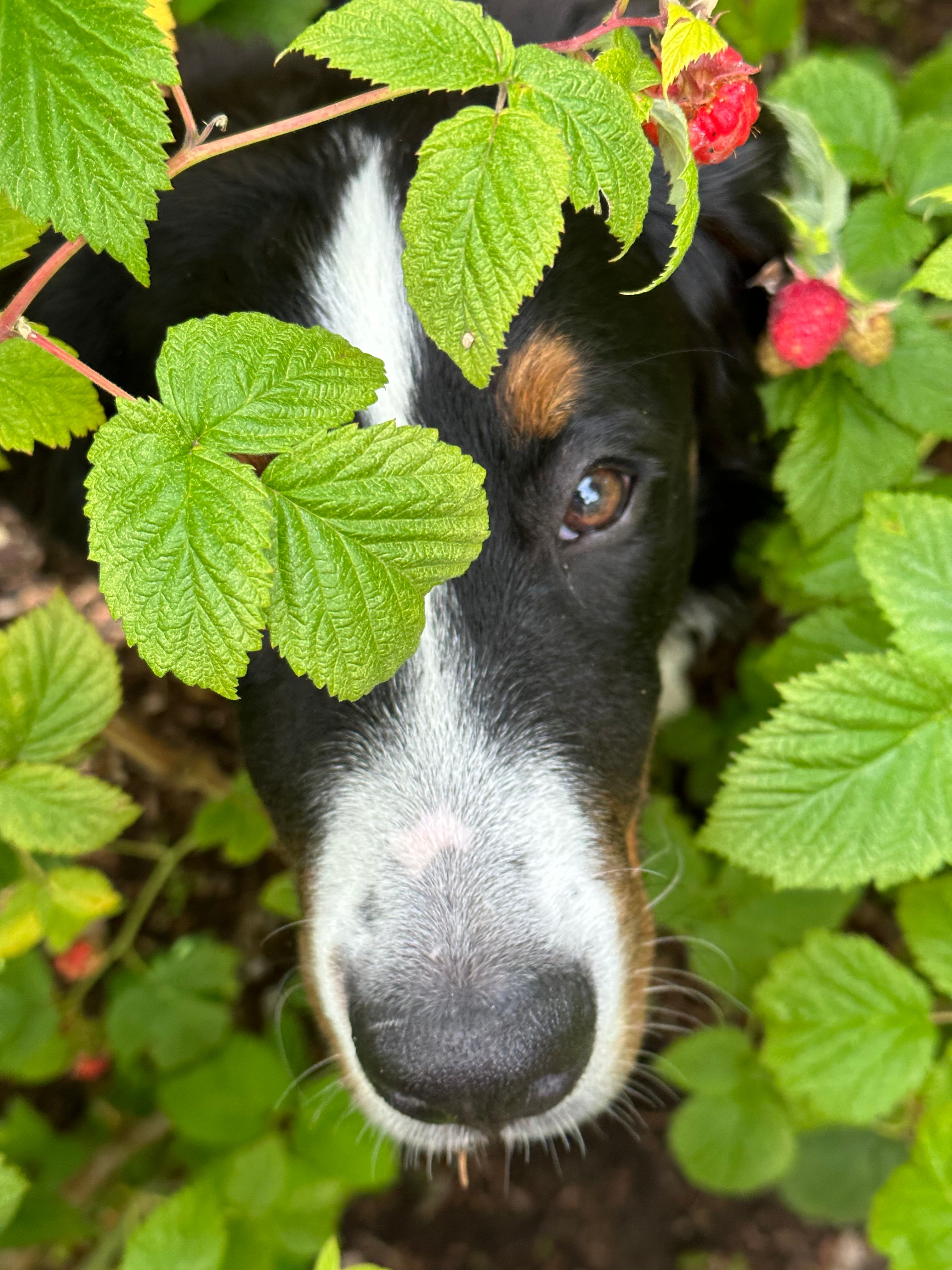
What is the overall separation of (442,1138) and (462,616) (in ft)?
3.27

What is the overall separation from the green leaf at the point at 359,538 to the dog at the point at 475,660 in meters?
0.54

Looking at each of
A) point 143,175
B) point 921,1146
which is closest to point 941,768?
point 921,1146

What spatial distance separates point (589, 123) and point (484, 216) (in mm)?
171

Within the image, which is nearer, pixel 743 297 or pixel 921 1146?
pixel 921 1146

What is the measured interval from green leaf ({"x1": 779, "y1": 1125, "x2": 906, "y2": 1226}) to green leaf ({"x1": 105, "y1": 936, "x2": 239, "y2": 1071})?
1.71 metres

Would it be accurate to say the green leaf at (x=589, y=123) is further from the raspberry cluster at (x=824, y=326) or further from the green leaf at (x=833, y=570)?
the green leaf at (x=833, y=570)

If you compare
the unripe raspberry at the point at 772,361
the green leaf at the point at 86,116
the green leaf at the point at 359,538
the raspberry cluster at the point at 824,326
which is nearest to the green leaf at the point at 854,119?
the raspberry cluster at the point at 824,326

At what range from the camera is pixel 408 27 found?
1269 millimetres

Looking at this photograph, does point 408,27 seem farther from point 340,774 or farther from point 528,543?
point 340,774

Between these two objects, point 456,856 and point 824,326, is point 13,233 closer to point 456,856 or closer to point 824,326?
point 456,856

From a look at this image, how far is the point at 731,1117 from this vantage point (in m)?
2.82

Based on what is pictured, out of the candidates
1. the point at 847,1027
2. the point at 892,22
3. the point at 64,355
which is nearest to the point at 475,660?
the point at 64,355

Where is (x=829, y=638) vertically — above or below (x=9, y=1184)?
below

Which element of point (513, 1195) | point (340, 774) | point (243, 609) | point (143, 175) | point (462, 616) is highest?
point (143, 175)
